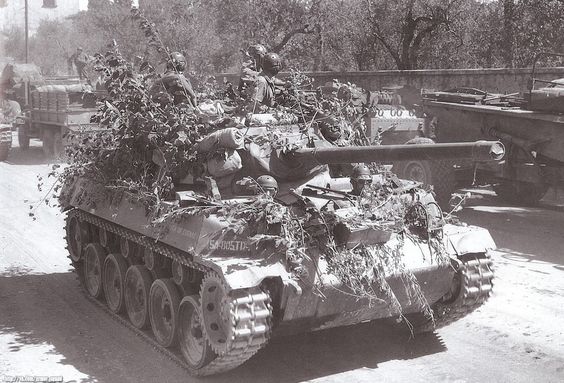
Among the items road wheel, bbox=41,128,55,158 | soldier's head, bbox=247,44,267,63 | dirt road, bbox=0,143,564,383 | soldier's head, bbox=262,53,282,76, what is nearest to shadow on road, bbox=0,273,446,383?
dirt road, bbox=0,143,564,383

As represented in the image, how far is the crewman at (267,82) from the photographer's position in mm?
8219

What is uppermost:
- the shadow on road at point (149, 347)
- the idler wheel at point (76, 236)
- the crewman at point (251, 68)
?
the crewman at point (251, 68)

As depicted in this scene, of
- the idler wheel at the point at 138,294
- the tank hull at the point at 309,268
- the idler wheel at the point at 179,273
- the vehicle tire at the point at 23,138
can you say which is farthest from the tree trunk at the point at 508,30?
the idler wheel at the point at 179,273

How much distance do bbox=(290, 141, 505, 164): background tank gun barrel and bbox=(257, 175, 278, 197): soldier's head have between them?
17.5 inches

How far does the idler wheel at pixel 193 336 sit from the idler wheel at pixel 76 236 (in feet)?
9.61

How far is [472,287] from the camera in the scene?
700 cm

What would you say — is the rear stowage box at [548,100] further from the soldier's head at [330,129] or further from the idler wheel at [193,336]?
the idler wheel at [193,336]

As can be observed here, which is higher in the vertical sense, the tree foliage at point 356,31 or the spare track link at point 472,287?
the tree foliage at point 356,31

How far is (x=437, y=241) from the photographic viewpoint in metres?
6.86

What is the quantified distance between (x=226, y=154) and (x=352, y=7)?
25.6 m

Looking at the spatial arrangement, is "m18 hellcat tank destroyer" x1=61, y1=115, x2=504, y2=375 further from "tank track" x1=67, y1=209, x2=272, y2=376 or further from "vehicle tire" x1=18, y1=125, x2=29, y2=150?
"vehicle tire" x1=18, y1=125, x2=29, y2=150

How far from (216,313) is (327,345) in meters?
1.64

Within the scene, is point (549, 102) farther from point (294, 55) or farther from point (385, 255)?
point (294, 55)

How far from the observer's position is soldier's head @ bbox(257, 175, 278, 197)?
22.3ft
